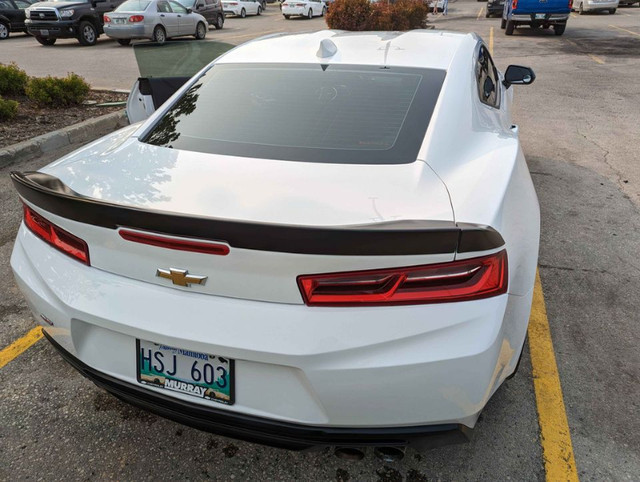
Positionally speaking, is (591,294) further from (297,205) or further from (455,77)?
(297,205)

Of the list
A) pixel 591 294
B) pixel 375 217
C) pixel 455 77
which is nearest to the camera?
pixel 375 217

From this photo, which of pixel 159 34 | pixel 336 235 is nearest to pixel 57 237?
pixel 336 235

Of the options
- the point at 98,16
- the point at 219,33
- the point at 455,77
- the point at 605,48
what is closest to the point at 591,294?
the point at 455,77

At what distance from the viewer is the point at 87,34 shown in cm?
1728

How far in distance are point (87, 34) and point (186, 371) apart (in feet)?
60.8

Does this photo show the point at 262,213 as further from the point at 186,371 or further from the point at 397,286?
the point at 186,371

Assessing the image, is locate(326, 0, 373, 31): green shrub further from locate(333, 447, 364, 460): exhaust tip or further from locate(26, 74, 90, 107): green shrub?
locate(333, 447, 364, 460): exhaust tip

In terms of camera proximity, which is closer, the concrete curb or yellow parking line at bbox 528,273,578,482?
yellow parking line at bbox 528,273,578,482

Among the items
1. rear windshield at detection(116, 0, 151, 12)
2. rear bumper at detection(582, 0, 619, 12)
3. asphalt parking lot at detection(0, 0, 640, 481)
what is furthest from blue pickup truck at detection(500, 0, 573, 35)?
asphalt parking lot at detection(0, 0, 640, 481)

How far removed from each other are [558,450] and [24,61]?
1580 centimetres

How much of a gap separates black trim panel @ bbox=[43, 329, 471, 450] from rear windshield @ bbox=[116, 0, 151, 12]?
1730 centimetres

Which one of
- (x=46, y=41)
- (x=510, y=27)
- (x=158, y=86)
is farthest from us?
(x=510, y=27)

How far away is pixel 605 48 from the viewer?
50.7ft

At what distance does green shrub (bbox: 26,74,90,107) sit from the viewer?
760cm
